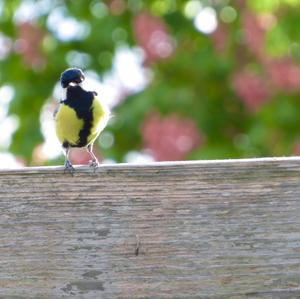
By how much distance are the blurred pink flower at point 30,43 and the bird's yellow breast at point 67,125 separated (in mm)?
6230

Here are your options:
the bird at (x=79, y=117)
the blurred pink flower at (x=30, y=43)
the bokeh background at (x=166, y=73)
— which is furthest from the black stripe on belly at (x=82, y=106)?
the blurred pink flower at (x=30, y=43)

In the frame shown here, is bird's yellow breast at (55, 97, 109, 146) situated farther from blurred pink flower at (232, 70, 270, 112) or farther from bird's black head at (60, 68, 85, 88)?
blurred pink flower at (232, 70, 270, 112)

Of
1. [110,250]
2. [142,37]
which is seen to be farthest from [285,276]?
[142,37]

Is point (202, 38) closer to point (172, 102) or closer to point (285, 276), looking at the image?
point (172, 102)

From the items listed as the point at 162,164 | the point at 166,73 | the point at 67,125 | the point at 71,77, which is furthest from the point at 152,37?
the point at 162,164

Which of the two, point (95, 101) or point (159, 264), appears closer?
point (159, 264)

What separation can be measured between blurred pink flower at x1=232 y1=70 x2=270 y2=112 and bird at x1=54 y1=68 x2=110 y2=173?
5293 millimetres

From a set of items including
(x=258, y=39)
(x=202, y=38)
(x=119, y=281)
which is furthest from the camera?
(x=202, y=38)

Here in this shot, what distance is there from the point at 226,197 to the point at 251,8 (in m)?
6.96

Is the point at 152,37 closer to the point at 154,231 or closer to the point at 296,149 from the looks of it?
the point at 296,149

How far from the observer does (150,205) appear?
2.50 metres

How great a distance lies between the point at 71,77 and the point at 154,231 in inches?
71.2

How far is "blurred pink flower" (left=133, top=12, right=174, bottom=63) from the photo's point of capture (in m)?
9.62

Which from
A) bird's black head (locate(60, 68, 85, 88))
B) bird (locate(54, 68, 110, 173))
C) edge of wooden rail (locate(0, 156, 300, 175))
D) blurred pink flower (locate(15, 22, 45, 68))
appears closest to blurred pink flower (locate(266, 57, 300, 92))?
blurred pink flower (locate(15, 22, 45, 68))
